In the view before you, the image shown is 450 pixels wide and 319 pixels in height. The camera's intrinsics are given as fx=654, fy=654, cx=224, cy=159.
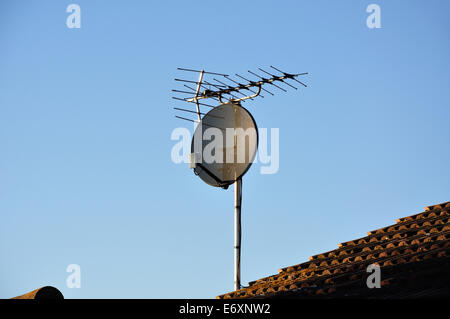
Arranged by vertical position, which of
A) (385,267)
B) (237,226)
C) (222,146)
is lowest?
(385,267)

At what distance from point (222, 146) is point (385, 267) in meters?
4.78

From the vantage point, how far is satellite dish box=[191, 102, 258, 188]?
43.1 ft

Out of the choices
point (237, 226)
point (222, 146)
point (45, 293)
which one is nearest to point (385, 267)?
point (237, 226)

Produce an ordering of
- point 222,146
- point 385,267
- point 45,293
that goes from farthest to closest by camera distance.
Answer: point 222,146 → point 385,267 → point 45,293

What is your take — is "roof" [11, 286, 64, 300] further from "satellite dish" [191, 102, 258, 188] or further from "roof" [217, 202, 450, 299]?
"satellite dish" [191, 102, 258, 188]

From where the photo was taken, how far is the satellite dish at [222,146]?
1312 cm

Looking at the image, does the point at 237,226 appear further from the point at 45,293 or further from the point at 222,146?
the point at 45,293

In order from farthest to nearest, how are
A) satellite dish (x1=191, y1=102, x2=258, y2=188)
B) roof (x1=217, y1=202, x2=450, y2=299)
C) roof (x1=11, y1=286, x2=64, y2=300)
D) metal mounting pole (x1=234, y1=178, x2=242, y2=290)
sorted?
1. satellite dish (x1=191, y1=102, x2=258, y2=188)
2. metal mounting pole (x1=234, y1=178, x2=242, y2=290)
3. roof (x1=217, y1=202, x2=450, y2=299)
4. roof (x1=11, y1=286, x2=64, y2=300)

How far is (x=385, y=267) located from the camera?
32.0ft

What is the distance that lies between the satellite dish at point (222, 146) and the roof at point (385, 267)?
7.34 ft

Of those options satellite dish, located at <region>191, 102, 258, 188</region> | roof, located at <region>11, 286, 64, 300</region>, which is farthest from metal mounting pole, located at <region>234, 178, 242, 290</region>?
roof, located at <region>11, 286, 64, 300</region>

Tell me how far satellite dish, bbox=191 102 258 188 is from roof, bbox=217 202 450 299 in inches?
88.1
